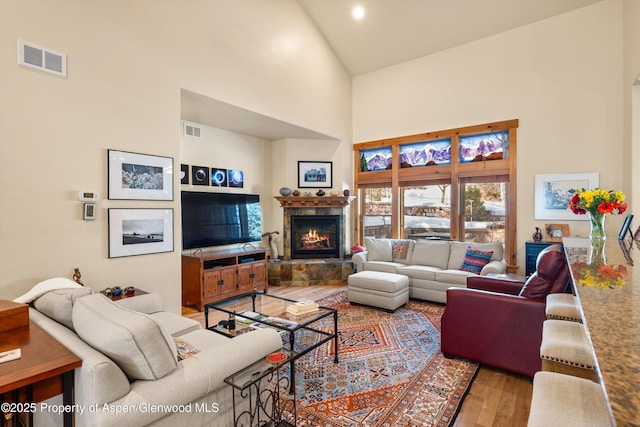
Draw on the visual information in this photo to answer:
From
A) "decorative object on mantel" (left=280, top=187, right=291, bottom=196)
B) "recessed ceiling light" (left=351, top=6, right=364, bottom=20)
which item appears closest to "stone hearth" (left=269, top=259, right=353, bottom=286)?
"decorative object on mantel" (left=280, top=187, right=291, bottom=196)

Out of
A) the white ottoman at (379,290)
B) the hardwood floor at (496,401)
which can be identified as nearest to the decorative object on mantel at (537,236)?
the white ottoman at (379,290)

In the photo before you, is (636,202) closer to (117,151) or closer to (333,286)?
(333,286)

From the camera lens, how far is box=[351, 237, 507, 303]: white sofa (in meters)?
4.56

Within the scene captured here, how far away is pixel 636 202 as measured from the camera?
3.93m

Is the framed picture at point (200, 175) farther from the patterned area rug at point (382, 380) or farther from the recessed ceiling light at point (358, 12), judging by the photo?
the recessed ceiling light at point (358, 12)

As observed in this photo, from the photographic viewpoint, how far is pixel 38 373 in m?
1.24

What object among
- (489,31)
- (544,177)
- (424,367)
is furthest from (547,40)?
(424,367)

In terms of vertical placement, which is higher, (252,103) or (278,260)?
→ (252,103)

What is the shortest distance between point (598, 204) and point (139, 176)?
4.60 metres

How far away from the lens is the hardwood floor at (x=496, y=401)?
210 cm

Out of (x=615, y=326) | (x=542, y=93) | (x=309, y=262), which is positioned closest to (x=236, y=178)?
Answer: (x=309, y=262)

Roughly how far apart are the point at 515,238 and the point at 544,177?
103 centimetres

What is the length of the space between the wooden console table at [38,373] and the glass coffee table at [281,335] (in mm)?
682

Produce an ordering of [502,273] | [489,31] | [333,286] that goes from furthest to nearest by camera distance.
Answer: [333,286] < [489,31] < [502,273]
